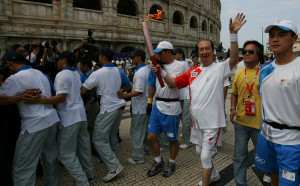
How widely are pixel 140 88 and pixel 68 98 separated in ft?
4.77

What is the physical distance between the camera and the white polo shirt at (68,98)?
10.4ft

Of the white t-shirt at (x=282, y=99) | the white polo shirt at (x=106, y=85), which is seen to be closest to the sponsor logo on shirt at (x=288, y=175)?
the white t-shirt at (x=282, y=99)

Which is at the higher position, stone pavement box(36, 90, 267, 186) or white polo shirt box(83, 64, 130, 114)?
white polo shirt box(83, 64, 130, 114)

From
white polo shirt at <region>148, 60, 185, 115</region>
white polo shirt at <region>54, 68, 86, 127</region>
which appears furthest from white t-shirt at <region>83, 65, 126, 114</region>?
white polo shirt at <region>148, 60, 185, 115</region>

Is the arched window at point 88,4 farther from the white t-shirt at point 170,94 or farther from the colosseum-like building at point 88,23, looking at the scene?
the white t-shirt at point 170,94

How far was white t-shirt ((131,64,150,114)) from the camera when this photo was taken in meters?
4.27

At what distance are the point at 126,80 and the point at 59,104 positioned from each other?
1435 millimetres

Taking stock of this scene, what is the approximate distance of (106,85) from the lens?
12.4 feet

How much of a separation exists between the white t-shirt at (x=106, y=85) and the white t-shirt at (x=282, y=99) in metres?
2.44

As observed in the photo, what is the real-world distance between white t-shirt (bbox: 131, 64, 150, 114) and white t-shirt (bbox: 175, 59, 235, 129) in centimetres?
146

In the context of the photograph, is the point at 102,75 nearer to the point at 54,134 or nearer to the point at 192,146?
the point at 54,134

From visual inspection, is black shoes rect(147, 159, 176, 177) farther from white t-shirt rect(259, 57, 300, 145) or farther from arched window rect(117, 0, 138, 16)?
arched window rect(117, 0, 138, 16)

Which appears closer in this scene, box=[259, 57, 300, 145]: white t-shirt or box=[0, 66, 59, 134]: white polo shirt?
box=[259, 57, 300, 145]: white t-shirt

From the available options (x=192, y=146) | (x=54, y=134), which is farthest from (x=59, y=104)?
(x=192, y=146)
